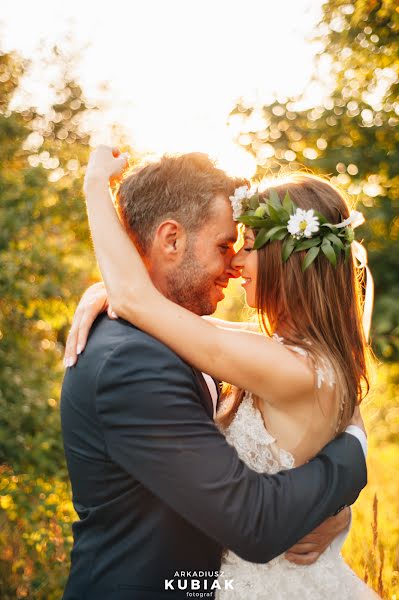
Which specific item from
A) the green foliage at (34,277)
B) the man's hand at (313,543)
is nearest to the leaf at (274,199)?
→ the man's hand at (313,543)

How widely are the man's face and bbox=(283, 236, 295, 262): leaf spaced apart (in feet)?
0.67

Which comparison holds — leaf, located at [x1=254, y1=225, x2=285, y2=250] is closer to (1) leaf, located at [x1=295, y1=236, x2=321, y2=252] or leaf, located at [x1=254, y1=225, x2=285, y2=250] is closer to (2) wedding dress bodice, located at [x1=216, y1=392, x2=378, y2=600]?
(1) leaf, located at [x1=295, y1=236, x2=321, y2=252]

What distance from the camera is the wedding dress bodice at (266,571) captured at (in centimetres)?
268

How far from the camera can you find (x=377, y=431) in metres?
9.99

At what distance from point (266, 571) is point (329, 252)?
1229 mm

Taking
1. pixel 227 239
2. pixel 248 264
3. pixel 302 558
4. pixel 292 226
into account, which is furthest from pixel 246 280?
pixel 302 558

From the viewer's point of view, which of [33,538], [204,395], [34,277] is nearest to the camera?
[204,395]

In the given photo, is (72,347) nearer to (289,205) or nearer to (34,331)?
(289,205)

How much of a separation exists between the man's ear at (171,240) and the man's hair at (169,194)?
0.07 ft

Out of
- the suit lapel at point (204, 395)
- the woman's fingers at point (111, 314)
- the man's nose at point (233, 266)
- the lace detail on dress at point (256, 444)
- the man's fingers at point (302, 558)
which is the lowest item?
the man's fingers at point (302, 558)

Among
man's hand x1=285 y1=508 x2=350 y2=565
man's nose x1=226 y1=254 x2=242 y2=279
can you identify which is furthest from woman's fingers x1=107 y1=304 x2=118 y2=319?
man's hand x1=285 y1=508 x2=350 y2=565

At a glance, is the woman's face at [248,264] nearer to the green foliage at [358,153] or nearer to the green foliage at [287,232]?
the green foliage at [287,232]

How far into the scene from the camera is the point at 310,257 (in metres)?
2.69

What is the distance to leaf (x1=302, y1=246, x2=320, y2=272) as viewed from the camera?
8.82 feet
